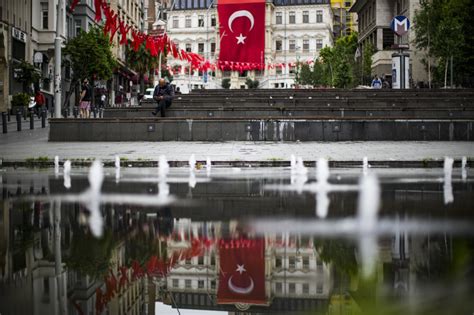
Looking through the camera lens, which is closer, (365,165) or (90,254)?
(90,254)

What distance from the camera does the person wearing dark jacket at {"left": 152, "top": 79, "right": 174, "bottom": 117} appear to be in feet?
91.5

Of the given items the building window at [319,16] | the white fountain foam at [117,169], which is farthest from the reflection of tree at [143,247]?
the building window at [319,16]

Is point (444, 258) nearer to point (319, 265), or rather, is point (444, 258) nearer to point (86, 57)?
point (319, 265)

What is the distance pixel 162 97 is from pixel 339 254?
22994 mm

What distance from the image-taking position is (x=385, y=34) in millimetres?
77875

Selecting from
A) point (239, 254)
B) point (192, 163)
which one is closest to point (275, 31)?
point (192, 163)

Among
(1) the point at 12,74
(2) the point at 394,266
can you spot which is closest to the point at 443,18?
(1) the point at 12,74

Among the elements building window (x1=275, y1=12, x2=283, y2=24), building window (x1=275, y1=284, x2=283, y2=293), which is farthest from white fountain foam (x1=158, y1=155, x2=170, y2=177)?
building window (x1=275, y1=12, x2=283, y2=24)

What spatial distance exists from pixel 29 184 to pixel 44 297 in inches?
300

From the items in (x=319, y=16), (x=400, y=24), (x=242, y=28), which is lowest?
(x=400, y=24)

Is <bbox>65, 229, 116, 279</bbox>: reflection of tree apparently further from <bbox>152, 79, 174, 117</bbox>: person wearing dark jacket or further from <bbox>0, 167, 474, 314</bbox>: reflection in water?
<bbox>152, 79, 174, 117</bbox>: person wearing dark jacket

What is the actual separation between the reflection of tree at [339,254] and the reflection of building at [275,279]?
0.22 feet

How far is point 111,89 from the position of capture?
74.1 m

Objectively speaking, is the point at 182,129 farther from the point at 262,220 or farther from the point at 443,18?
the point at 443,18
